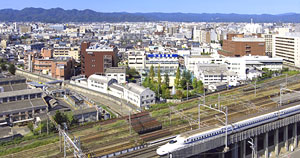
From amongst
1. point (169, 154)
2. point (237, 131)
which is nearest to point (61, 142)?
point (169, 154)

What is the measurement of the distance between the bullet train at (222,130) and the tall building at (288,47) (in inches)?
459

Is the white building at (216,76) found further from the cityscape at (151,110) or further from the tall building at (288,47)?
the tall building at (288,47)

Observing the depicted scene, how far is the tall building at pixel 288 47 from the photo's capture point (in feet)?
61.1

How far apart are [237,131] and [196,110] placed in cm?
230

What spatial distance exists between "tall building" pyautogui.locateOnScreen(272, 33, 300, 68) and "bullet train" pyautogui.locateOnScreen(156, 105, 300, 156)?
1167cm

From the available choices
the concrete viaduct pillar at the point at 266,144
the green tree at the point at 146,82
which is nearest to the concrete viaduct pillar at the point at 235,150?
the concrete viaduct pillar at the point at 266,144

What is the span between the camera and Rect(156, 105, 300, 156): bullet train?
595 cm

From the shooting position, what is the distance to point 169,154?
5.91 metres

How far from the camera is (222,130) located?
6629mm

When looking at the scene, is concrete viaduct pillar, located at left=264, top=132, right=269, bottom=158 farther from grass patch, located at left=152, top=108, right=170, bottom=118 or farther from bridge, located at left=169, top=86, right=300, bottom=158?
grass patch, located at left=152, top=108, right=170, bottom=118

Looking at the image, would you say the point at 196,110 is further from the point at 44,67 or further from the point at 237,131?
the point at 44,67

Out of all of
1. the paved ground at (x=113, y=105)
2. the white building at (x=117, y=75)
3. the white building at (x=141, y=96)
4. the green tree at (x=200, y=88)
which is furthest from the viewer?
the white building at (x=117, y=75)

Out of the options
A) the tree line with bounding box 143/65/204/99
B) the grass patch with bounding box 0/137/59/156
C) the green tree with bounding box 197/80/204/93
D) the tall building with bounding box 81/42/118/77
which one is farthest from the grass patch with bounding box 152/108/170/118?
the tall building with bounding box 81/42/118/77

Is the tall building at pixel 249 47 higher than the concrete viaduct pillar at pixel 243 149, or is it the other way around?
the tall building at pixel 249 47
